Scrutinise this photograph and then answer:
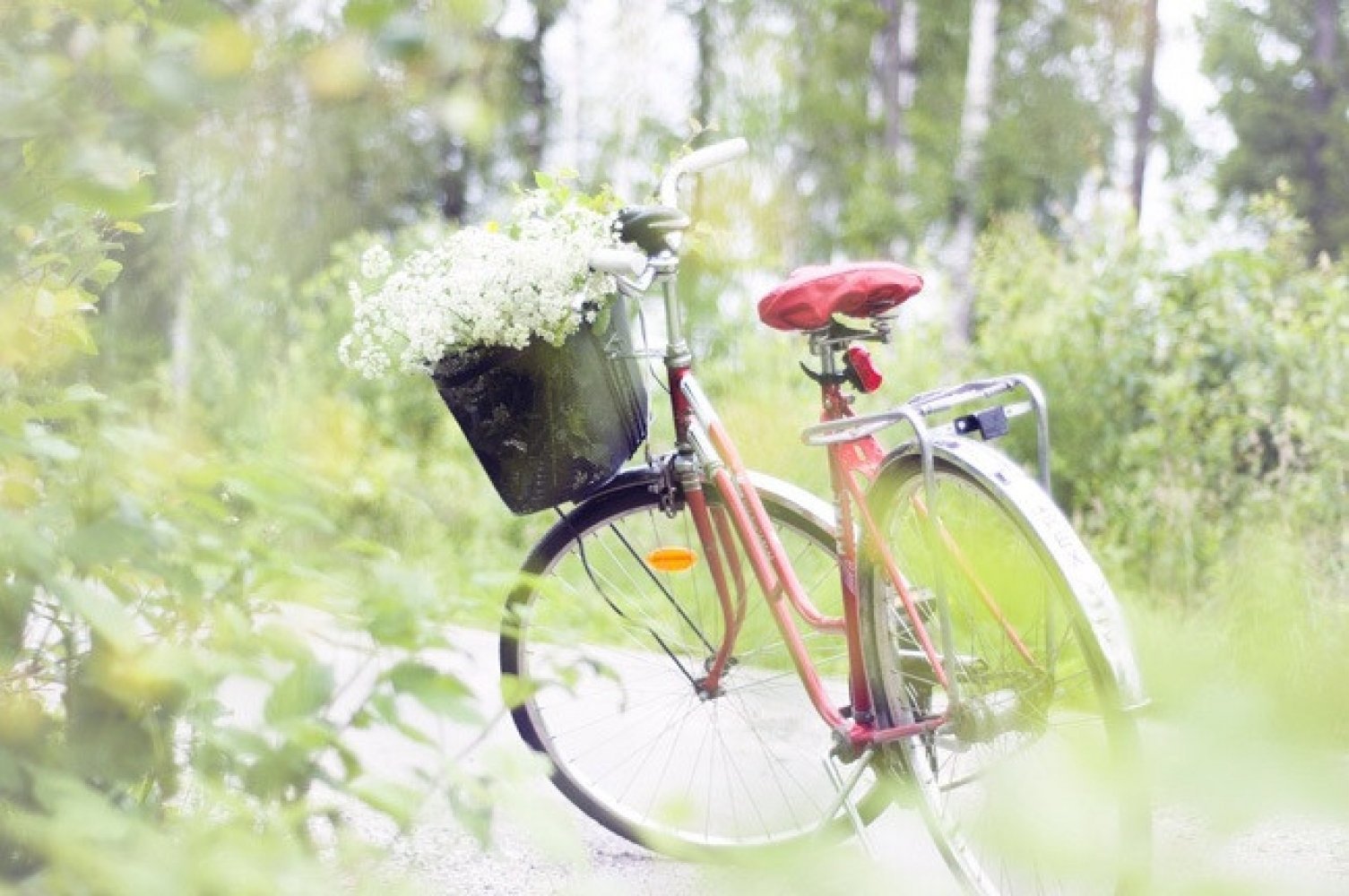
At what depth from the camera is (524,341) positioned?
2.83 meters

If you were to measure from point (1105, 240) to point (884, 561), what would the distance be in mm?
4746

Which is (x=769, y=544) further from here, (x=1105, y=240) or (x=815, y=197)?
(x=815, y=197)

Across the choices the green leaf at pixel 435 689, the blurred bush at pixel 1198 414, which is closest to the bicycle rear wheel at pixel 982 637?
the green leaf at pixel 435 689

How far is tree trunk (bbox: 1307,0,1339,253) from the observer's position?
22328mm

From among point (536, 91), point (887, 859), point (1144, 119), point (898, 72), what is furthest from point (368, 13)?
point (536, 91)

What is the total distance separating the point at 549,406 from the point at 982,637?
889 mm

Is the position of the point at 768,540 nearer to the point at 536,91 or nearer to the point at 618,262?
the point at 618,262

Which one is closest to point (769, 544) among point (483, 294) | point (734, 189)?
point (483, 294)

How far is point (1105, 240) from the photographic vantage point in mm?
7109

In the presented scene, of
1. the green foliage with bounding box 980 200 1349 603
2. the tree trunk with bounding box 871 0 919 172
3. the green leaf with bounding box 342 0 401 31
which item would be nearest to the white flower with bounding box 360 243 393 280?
the green leaf with bounding box 342 0 401 31

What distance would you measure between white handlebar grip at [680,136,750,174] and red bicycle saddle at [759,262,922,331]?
0.35 metres

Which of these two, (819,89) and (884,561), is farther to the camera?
(819,89)

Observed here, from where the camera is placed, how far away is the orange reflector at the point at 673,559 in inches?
121

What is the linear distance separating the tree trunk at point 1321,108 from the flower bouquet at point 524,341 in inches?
821
